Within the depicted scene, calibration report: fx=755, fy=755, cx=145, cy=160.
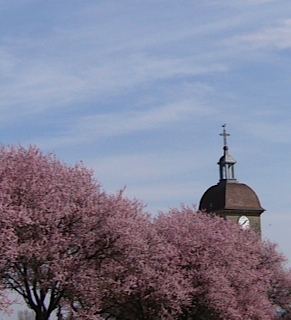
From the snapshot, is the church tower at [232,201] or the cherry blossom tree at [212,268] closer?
the cherry blossom tree at [212,268]

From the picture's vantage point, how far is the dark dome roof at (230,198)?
2896 inches

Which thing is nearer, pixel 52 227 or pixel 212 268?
pixel 52 227

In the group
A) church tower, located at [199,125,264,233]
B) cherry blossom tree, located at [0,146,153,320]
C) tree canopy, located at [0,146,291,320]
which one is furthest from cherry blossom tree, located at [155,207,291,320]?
church tower, located at [199,125,264,233]

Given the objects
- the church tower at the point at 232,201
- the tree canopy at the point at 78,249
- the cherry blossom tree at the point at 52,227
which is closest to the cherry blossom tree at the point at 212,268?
the tree canopy at the point at 78,249

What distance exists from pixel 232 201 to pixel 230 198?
35cm

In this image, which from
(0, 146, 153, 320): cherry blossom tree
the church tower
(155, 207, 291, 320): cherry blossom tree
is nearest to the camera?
(0, 146, 153, 320): cherry blossom tree

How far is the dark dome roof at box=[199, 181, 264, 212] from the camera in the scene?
7356 centimetres

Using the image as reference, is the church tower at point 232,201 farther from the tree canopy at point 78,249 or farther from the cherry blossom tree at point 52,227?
the cherry blossom tree at point 52,227

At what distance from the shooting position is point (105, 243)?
28.6 metres

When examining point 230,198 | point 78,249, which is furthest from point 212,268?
point 230,198

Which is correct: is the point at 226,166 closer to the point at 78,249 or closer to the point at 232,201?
the point at 232,201

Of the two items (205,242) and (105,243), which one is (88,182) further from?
(205,242)

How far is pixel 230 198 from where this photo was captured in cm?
7362

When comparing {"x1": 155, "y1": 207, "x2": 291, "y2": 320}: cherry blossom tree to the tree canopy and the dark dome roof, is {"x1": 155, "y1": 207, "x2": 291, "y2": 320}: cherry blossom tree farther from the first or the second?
the dark dome roof
